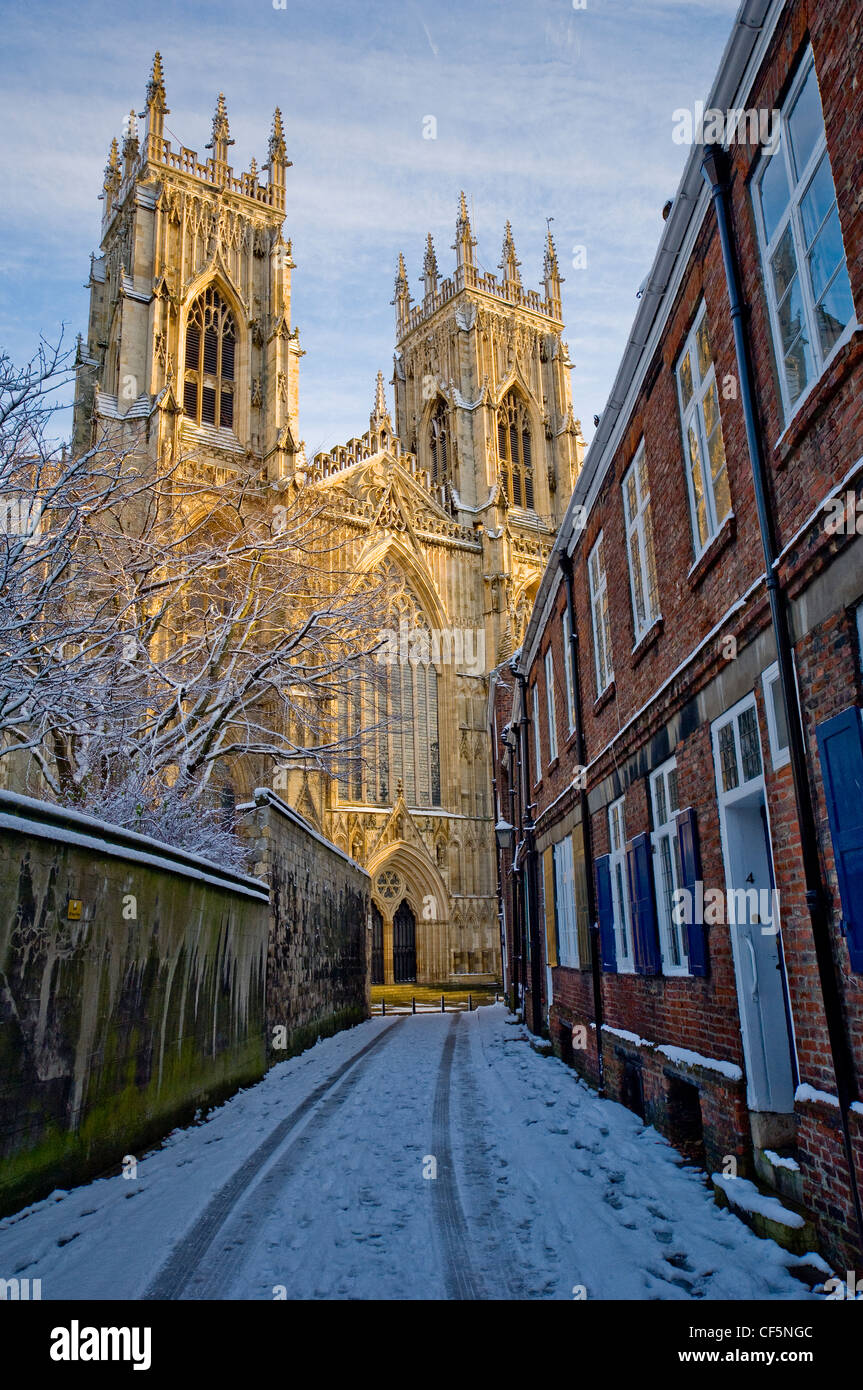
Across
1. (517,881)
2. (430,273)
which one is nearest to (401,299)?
(430,273)

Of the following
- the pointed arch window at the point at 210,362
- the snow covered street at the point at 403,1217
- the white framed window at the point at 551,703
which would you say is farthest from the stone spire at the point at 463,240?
the snow covered street at the point at 403,1217

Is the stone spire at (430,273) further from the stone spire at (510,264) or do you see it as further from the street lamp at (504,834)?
the street lamp at (504,834)

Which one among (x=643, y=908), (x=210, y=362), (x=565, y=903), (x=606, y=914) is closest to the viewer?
(x=643, y=908)

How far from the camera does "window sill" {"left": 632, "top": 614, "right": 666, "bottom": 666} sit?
309 inches

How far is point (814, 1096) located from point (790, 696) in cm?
198

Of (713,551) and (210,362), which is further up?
(210,362)

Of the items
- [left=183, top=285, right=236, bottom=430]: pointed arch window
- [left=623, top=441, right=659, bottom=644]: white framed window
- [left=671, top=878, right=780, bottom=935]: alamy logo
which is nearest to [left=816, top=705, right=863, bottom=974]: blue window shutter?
[left=671, top=878, right=780, bottom=935]: alamy logo

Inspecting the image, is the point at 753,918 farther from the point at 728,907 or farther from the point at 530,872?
the point at 530,872

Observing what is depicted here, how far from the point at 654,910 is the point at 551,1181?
257 centimetres

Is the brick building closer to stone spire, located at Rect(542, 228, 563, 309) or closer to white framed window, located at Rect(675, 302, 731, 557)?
white framed window, located at Rect(675, 302, 731, 557)
